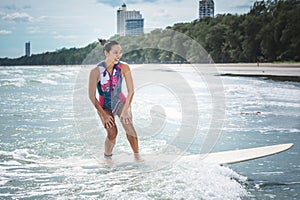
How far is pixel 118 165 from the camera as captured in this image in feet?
14.7

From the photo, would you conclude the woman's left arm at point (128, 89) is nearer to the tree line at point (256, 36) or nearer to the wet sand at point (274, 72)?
the wet sand at point (274, 72)

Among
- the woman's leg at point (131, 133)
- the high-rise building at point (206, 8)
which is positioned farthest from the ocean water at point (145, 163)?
the high-rise building at point (206, 8)

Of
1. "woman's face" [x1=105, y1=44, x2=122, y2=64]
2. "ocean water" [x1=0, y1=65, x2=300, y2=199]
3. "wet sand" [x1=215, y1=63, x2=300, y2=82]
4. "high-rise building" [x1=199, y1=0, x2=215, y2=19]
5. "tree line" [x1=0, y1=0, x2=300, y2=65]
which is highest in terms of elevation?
"high-rise building" [x1=199, y1=0, x2=215, y2=19]

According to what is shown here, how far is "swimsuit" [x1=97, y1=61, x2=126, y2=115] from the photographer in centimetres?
418

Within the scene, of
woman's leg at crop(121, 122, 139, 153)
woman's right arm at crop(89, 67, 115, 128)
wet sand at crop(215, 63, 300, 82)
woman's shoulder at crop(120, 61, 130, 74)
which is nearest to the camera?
woman's right arm at crop(89, 67, 115, 128)

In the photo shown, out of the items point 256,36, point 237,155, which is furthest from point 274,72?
point 237,155

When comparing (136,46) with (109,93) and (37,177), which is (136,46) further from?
(37,177)

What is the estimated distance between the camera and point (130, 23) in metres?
5.62

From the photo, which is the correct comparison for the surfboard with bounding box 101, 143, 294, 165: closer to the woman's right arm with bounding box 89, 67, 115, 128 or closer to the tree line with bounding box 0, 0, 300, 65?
the woman's right arm with bounding box 89, 67, 115, 128

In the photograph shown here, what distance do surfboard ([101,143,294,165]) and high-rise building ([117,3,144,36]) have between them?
60.4 inches

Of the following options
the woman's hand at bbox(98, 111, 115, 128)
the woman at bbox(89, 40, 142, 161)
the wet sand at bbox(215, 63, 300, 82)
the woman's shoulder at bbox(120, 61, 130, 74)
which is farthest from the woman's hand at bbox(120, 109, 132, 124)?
the wet sand at bbox(215, 63, 300, 82)

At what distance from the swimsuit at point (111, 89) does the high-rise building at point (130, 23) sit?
0.93 m

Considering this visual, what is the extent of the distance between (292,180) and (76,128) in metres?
4.43

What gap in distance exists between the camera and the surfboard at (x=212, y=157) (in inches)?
181
